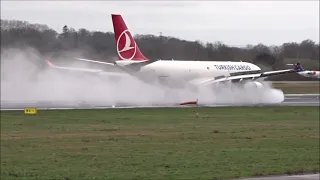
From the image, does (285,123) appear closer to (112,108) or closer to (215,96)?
(112,108)

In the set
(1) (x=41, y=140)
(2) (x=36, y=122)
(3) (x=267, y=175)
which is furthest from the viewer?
(2) (x=36, y=122)

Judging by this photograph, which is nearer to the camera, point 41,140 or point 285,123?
point 41,140

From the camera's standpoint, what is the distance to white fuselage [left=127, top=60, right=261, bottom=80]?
179ft

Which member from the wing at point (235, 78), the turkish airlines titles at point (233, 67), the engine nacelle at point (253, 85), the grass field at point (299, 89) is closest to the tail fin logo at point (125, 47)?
the wing at point (235, 78)

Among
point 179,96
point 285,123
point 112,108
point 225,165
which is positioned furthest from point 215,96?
point 225,165

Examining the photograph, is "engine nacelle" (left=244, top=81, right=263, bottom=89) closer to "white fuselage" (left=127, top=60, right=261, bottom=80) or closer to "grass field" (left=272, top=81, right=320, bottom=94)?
"white fuselage" (left=127, top=60, right=261, bottom=80)

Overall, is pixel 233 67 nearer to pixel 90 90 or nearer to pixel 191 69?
pixel 191 69

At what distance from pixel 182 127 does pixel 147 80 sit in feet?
81.1

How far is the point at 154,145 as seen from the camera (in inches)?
883

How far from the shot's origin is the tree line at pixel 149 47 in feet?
169

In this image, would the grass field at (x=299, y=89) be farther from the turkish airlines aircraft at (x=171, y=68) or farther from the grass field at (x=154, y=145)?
the grass field at (x=154, y=145)

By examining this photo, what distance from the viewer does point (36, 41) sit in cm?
5112

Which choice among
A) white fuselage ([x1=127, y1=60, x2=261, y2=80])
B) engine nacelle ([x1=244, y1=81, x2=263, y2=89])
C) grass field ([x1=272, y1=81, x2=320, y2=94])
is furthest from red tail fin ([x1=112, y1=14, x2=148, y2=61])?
grass field ([x1=272, y1=81, x2=320, y2=94])

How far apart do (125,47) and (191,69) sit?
6.90 m
